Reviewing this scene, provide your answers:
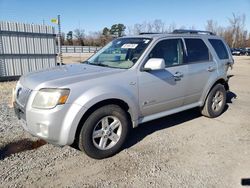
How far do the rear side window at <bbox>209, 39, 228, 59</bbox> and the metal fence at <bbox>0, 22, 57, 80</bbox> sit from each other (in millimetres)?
8351

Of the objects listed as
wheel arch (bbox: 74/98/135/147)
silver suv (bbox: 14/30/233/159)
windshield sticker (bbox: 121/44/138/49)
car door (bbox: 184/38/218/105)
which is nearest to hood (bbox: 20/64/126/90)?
silver suv (bbox: 14/30/233/159)

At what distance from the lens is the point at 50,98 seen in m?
2.95

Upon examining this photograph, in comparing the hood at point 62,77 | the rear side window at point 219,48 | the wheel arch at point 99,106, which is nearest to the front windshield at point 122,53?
the hood at point 62,77

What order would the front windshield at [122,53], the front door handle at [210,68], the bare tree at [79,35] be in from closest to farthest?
A: the front windshield at [122,53] → the front door handle at [210,68] → the bare tree at [79,35]

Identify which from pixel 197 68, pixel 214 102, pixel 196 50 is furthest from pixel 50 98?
pixel 214 102

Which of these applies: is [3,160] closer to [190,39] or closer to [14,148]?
[14,148]

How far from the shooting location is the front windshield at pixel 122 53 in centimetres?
387

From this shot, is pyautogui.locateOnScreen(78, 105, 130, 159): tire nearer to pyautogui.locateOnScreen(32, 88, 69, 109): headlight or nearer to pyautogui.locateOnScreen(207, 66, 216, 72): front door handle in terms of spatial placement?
pyautogui.locateOnScreen(32, 88, 69, 109): headlight

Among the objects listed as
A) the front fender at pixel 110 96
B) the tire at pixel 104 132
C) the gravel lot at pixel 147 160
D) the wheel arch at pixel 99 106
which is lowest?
the gravel lot at pixel 147 160

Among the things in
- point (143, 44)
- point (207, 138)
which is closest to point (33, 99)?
point (143, 44)

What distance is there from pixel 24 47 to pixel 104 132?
8.68 metres

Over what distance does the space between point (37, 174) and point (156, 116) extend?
210 centimetres

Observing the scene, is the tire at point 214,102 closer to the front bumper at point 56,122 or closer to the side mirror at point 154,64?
the side mirror at point 154,64

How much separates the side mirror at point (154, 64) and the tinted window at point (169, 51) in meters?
0.25
